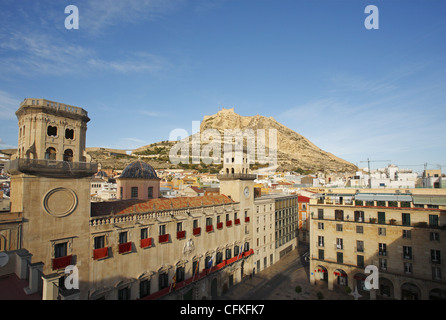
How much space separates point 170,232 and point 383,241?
3362 cm

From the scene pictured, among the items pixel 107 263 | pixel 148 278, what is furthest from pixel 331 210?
pixel 107 263

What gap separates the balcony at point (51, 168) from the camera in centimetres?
2323

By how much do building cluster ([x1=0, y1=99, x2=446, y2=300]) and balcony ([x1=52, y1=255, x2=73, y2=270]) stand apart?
10cm

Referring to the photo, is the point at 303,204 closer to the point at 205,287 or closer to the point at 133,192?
the point at 205,287

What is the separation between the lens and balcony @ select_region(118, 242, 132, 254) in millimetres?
28959

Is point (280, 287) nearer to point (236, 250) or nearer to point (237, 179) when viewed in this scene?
point (236, 250)

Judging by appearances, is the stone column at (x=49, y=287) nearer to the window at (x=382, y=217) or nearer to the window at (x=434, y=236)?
the window at (x=382, y=217)

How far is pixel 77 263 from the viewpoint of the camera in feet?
84.8

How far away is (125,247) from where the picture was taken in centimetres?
2934

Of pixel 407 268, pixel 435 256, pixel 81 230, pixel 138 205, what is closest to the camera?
pixel 81 230

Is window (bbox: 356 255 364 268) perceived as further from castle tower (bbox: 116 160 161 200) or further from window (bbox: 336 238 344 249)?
castle tower (bbox: 116 160 161 200)

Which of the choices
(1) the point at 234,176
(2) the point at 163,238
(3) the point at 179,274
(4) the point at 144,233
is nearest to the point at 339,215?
(1) the point at 234,176

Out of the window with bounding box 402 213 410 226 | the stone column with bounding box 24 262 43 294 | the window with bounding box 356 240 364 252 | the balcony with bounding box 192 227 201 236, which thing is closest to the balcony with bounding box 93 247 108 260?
the stone column with bounding box 24 262 43 294

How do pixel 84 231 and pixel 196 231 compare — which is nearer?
pixel 84 231
